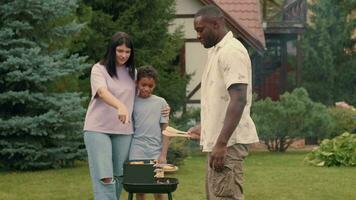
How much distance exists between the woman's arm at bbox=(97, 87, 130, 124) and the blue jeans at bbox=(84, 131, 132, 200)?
38cm

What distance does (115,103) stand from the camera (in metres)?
6.38

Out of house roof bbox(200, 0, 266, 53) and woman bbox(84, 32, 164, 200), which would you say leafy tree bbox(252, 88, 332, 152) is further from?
woman bbox(84, 32, 164, 200)

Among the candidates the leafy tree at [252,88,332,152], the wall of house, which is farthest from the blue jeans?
the wall of house

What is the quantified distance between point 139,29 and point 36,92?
13.2 ft

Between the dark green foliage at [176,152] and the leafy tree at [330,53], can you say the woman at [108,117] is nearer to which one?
the dark green foliage at [176,152]

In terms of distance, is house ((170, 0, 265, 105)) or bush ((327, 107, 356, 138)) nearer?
house ((170, 0, 265, 105))

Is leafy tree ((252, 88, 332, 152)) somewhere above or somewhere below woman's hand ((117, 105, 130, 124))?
below

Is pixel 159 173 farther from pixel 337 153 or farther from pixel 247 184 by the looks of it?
Answer: pixel 337 153

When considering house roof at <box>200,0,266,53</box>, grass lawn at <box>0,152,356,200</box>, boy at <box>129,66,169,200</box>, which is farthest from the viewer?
house roof at <box>200,0,266,53</box>

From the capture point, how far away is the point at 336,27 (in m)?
27.8

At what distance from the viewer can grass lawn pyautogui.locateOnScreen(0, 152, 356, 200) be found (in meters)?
9.77

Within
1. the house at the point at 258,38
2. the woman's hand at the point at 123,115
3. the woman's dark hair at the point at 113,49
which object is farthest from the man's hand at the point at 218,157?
the house at the point at 258,38

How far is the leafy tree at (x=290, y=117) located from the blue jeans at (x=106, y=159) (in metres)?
11.5

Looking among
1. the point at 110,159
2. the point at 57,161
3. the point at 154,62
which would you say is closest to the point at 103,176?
the point at 110,159
